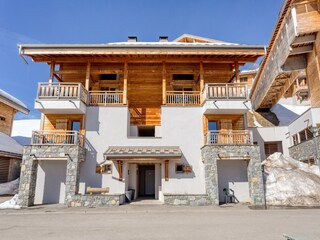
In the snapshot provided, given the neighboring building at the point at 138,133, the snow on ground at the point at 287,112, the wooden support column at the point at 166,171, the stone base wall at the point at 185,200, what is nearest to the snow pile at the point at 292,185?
the neighboring building at the point at 138,133

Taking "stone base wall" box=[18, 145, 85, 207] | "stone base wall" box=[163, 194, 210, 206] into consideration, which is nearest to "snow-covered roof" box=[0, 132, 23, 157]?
"stone base wall" box=[18, 145, 85, 207]

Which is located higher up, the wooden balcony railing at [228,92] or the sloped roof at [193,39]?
the sloped roof at [193,39]

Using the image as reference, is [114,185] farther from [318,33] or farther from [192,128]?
[318,33]

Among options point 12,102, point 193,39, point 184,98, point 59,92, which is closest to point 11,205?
point 59,92

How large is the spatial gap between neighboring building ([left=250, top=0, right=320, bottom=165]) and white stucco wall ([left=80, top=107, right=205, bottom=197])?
7.88m

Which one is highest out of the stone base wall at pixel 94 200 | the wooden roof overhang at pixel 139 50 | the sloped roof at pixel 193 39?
the sloped roof at pixel 193 39

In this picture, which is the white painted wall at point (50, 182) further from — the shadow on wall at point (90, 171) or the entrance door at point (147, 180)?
the entrance door at point (147, 180)

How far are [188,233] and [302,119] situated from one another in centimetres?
1509

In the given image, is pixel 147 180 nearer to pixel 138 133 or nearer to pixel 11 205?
pixel 138 133

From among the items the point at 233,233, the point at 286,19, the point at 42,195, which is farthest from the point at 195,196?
the point at 286,19

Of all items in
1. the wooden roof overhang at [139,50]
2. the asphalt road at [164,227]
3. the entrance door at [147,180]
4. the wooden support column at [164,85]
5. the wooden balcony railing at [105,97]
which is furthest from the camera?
the entrance door at [147,180]

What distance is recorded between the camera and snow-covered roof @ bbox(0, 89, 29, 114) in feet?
74.8

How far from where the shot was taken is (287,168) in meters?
14.7

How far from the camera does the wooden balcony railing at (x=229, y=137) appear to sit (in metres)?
13.9
